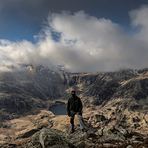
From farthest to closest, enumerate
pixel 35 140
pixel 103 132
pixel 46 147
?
pixel 103 132
pixel 35 140
pixel 46 147

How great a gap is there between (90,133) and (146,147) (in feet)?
44.8

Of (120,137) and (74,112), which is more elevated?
(74,112)

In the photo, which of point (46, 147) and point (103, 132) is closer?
point (46, 147)

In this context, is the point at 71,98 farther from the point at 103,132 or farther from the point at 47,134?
the point at 47,134

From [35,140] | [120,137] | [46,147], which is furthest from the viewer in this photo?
[120,137]

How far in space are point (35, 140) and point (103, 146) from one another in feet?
25.7

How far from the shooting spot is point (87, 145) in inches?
1458

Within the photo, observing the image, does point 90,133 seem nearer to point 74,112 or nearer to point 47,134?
point 74,112

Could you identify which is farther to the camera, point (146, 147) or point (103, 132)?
point (103, 132)

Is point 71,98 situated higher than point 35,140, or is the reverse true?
point 71,98

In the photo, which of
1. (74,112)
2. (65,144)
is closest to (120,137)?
(74,112)

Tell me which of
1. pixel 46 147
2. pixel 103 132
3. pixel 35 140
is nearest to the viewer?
pixel 46 147

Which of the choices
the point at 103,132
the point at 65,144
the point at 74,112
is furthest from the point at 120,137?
the point at 65,144

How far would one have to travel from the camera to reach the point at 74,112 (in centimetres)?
4438
